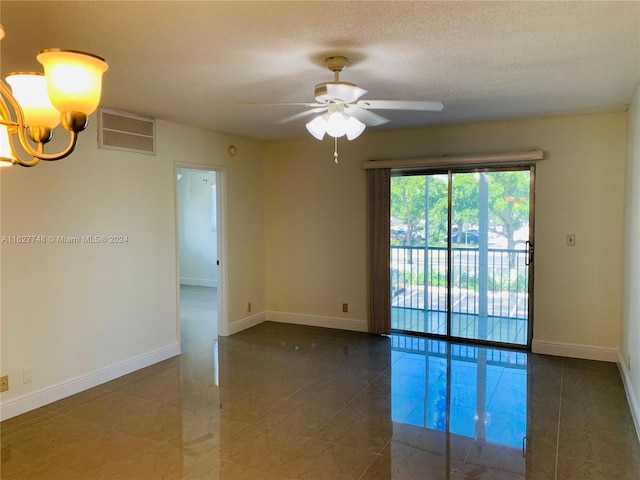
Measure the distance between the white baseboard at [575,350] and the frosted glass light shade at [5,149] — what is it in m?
4.88

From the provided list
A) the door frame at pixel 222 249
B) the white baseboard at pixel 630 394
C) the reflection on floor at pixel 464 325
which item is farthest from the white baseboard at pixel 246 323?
the white baseboard at pixel 630 394

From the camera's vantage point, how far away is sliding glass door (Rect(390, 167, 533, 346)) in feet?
16.5

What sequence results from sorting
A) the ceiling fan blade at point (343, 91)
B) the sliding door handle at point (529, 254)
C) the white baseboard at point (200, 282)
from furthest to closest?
the white baseboard at point (200, 282), the sliding door handle at point (529, 254), the ceiling fan blade at point (343, 91)

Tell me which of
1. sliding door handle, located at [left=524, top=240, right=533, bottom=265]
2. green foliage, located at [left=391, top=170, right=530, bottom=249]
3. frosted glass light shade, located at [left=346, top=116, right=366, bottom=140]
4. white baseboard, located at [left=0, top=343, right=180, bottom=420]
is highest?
frosted glass light shade, located at [left=346, top=116, right=366, bottom=140]

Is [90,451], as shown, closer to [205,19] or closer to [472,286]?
[205,19]

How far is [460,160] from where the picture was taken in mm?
5023

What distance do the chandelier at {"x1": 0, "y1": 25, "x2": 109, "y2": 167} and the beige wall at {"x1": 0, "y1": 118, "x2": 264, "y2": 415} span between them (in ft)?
6.85

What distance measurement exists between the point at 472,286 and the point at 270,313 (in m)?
2.76

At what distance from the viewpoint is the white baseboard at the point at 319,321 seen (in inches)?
231

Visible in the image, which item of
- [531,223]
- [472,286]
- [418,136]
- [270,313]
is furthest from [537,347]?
[270,313]

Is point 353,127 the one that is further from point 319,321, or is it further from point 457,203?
point 319,321

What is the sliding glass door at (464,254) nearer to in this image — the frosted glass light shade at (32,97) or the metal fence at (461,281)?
the metal fence at (461,281)

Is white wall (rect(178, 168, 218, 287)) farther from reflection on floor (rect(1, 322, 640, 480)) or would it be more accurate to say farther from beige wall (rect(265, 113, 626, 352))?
reflection on floor (rect(1, 322, 640, 480))

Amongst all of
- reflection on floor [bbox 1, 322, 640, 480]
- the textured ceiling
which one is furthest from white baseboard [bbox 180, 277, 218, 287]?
the textured ceiling
